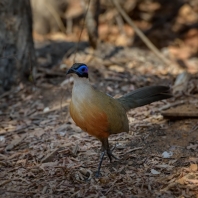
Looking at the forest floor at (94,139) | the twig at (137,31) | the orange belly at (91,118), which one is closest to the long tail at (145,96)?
the forest floor at (94,139)

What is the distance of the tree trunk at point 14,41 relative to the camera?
6086mm

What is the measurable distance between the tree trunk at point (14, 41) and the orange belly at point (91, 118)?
8.09 ft

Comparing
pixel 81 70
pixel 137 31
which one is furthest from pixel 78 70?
pixel 137 31

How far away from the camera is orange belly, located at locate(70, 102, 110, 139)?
373 centimetres

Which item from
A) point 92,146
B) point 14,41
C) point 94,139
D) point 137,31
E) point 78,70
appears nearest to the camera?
point 78,70

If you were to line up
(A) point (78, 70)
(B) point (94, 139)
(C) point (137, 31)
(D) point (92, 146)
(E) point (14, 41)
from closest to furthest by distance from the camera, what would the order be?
(A) point (78, 70) → (D) point (92, 146) → (B) point (94, 139) → (E) point (14, 41) → (C) point (137, 31)

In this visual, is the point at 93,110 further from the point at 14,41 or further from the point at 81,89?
the point at 14,41

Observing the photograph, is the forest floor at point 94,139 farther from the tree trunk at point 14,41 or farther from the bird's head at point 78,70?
the bird's head at point 78,70

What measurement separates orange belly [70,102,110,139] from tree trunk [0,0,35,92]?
97.0 inches

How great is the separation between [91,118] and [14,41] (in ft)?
9.70

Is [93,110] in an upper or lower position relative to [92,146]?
upper

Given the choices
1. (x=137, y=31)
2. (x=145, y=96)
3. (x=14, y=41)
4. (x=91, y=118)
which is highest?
(x=14, y=41)

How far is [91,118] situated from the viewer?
3.75 m

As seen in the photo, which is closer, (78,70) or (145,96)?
(78,70)
